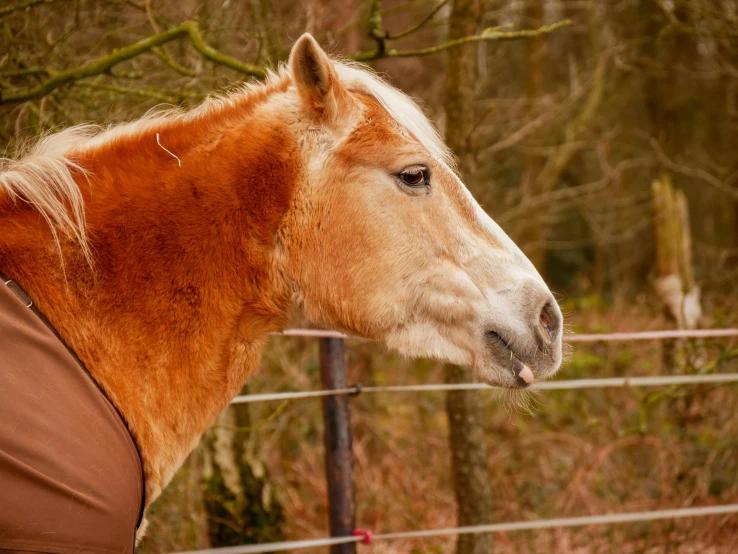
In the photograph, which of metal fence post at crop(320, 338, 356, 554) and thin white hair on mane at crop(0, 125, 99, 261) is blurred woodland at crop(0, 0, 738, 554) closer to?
thin white hair on mane at crop(0, 125, 99, 261)

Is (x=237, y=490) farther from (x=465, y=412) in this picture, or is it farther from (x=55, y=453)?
(x=55, y=453)

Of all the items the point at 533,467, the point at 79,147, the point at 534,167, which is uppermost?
the point at 534,167

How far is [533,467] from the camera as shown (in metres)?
6.42

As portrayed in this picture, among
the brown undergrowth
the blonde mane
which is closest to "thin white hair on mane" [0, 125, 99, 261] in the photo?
the blonde mane

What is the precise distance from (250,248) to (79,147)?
2.24 ft

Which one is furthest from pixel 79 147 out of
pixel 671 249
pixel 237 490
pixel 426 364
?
pixel 671 249

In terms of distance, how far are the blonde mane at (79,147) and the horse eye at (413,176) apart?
0.40 feet

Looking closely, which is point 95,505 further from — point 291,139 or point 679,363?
point 679,363

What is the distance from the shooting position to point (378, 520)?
5289 millimetres

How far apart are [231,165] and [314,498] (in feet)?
13.1

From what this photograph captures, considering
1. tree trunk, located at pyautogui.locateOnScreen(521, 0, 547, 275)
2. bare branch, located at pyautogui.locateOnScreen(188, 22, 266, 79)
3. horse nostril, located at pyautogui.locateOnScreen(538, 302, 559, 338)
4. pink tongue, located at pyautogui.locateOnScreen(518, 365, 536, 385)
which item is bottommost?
pink tongue, located at pyautogui.locateOnScreen(518, 365, 536, 385)

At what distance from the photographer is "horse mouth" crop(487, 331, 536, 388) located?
2.46 metres

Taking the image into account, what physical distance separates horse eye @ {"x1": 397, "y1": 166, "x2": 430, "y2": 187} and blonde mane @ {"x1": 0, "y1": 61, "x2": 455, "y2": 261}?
0.40ft

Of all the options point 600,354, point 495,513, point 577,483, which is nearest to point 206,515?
point 495,513
